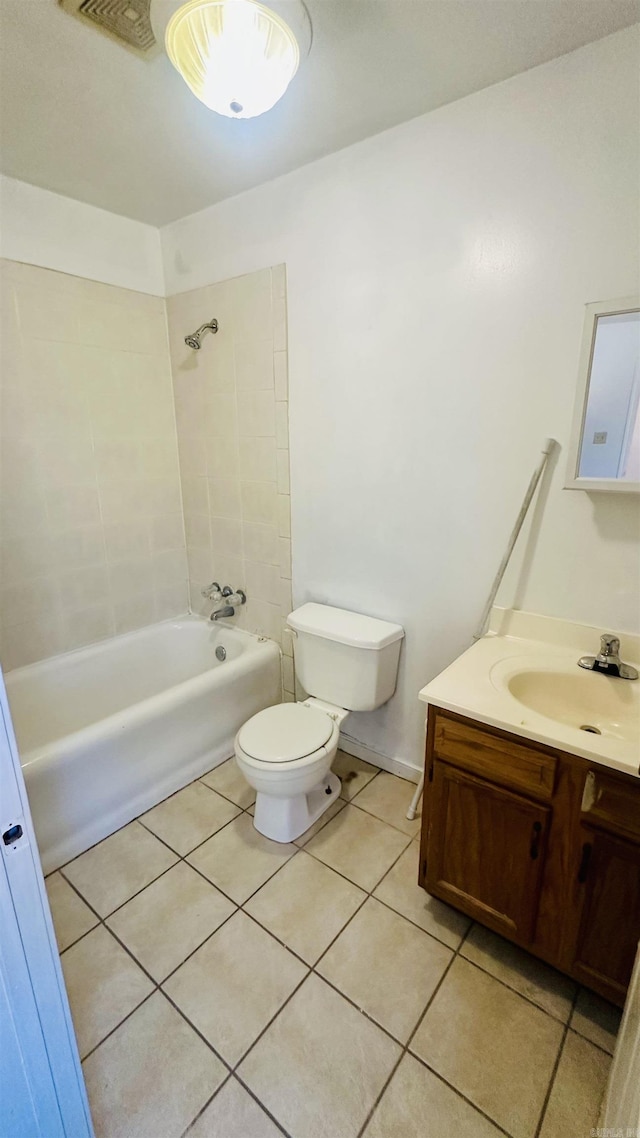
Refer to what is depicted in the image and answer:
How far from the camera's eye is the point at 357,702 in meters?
1.94

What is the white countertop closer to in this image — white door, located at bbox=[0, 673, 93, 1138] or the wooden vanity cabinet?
the wooden vanity cabinet

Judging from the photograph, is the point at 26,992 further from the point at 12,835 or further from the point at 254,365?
the point at 254,365

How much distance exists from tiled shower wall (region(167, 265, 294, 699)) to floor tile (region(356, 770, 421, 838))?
63 cm

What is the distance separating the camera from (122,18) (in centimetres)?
116

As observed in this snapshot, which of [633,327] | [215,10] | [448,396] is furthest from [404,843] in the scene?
[215,10]

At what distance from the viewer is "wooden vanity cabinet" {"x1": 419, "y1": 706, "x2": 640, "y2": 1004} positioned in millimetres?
1079

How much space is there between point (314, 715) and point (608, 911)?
1.06 metres

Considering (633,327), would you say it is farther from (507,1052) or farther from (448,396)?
(507,1052)

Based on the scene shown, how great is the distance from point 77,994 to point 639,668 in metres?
1.80

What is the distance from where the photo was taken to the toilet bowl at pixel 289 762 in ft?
5.36

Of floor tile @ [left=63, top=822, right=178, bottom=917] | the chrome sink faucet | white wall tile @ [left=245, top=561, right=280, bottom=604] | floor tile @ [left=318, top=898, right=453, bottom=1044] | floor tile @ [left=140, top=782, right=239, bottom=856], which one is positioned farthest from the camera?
white wall tile @ [left=245, top=561, right=280, bottom=604]

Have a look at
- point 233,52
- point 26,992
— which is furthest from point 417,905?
point 233,52

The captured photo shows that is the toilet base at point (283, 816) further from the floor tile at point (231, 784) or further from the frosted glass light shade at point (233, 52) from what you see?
the frosted glass light shade at point (233, 52)

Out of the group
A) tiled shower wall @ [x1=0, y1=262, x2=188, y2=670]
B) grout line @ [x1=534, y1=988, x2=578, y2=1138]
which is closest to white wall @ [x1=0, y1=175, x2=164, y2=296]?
tiled shower wall @ [x1=0, y1=262, x2=188, y2=670]
